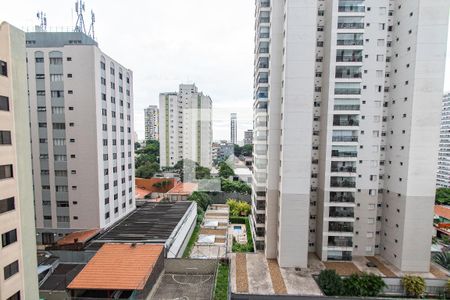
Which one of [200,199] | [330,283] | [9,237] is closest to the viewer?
[9,237]

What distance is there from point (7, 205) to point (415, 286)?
27250mm

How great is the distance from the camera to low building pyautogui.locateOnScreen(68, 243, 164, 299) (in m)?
15.9

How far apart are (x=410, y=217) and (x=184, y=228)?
72.0 feet

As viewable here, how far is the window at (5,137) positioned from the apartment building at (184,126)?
53608 millimetres

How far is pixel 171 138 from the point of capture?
73.2 m

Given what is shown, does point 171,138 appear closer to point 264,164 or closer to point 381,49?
point 264,164

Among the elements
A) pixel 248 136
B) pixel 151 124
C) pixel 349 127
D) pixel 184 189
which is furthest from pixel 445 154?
pixel 151 124

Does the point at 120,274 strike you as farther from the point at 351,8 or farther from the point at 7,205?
the point at 351,8

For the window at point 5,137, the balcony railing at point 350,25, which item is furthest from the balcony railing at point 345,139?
the window at point 5,137

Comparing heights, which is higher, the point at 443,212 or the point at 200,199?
the point at 200,199

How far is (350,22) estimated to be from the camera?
22.1 m

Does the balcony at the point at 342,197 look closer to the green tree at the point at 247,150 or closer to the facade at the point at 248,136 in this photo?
the green tree at the point at 247,150

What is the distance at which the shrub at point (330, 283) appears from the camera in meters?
18.1

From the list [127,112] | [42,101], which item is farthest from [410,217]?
[42,101]
